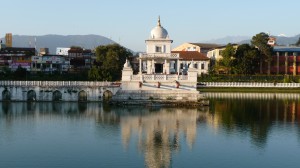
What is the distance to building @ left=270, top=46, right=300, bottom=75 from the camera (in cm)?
7888

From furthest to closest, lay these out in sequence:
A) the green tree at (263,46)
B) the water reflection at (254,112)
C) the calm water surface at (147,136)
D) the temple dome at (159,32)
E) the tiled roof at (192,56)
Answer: the tiled roof at (192,56), the green tree at (263,46), the temple dome at (159,32), the water reflection at (254,112), the calm water surface at (147,136)

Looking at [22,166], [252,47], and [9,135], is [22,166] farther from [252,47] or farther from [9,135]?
[252,47]

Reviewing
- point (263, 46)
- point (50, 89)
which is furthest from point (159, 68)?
point (263, 46)

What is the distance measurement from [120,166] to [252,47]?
54.6 metres

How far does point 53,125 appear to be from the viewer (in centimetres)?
3381

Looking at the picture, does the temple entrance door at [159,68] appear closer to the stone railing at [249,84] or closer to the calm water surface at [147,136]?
the calm water surface at [147,136]

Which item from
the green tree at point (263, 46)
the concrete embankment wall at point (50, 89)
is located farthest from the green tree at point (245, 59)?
the concrete embankment wall at point (50, 89)

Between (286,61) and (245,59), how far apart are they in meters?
11.2

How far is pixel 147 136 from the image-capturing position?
30.2 meters

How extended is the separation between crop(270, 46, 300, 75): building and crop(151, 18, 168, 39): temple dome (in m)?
34.1

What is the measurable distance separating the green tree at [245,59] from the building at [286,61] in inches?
257

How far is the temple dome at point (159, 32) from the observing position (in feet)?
160

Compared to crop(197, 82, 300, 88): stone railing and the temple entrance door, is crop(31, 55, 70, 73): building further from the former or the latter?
the temple entrance door

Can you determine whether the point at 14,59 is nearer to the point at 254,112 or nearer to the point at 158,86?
the point at 158,86
